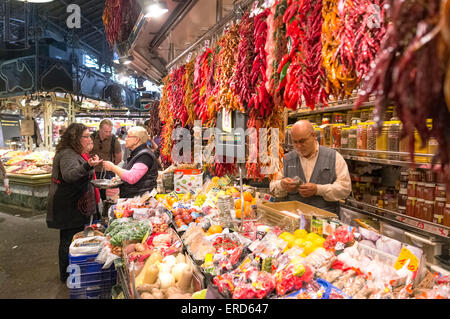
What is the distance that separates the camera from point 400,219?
3400mm

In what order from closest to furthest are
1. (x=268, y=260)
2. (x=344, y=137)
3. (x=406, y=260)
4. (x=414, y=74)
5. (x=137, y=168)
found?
(x=414, y=74)
(x=406, y=260)
(x=268, y=260)
(x=344, y=137)
(x=137, y=168)

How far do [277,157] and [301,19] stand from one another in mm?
1186

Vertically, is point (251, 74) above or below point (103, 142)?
above

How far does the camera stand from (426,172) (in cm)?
311

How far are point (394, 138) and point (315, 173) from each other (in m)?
0.90

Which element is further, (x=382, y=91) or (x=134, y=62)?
(x=134, y=62)

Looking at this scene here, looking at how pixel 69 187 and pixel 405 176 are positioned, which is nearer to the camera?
pixel 405 176

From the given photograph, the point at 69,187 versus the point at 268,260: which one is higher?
the point at 69,187

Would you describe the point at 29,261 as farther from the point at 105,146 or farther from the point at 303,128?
the point at 303,128

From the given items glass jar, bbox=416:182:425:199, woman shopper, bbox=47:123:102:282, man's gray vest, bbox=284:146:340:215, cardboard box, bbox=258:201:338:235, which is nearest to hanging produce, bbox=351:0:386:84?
cardboard box, bbox=258:201:338:235

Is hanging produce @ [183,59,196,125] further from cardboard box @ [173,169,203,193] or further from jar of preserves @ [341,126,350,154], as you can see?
jar of preserves @ [341,126,350,154]

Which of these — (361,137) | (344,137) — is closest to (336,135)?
(344,137)
